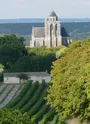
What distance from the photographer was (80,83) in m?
33.8

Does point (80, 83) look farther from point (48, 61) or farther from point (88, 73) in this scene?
point (48, 61)

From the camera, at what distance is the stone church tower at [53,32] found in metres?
134

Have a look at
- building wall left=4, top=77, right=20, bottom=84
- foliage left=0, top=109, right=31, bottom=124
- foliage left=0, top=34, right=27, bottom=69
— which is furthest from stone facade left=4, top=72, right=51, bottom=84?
foliage left=0, top=109, right=31, bottom=124

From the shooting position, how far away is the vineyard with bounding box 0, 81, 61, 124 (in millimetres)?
39812

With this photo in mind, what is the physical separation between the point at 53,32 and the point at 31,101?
89717 millimetres

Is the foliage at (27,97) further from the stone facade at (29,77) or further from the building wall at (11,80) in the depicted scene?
the building wall at (11,80)

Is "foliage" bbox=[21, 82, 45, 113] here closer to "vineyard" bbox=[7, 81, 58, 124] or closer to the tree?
"vineyard" bbox=[7, 81, 58, 124]

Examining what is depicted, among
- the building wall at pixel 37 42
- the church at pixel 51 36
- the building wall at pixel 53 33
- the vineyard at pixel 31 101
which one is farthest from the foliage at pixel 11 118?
the building wall at pixel 53 33

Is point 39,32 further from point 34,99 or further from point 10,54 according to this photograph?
point 34,99

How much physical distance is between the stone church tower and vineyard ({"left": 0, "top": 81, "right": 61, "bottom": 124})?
Answer: 238 feet

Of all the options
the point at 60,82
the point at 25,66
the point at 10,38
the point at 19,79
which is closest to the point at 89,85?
the point at 60,82

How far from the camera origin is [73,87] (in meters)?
34.5

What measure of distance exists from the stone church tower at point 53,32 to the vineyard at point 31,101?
7254 centimetres

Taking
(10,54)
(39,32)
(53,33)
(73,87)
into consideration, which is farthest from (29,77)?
(53,33)
